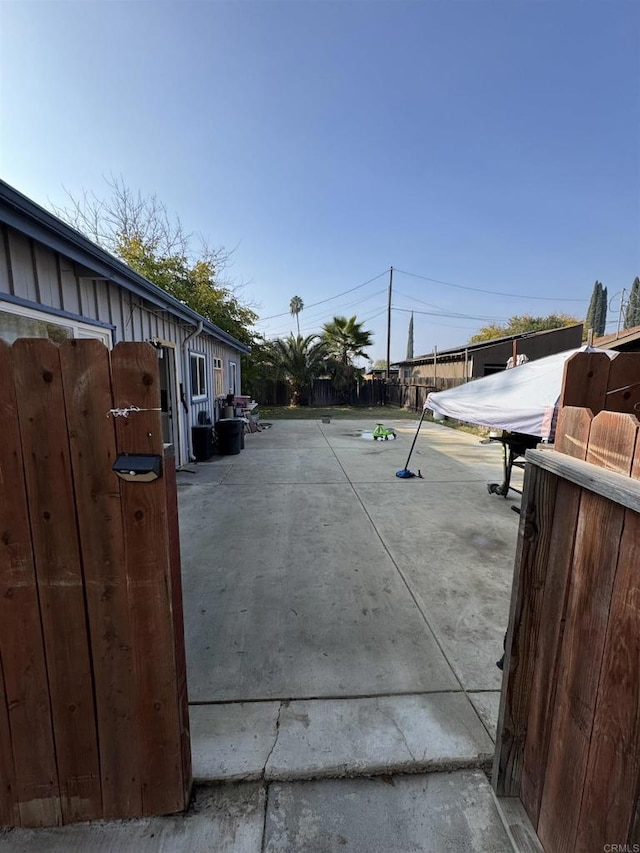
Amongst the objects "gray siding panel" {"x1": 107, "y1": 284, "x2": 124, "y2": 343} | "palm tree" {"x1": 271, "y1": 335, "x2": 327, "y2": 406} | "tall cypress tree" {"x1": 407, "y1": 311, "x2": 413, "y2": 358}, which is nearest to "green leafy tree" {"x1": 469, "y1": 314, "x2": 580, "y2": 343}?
"palm tree" {"x1": 271, "y1": 335, "x2": 327, "y2": 406}

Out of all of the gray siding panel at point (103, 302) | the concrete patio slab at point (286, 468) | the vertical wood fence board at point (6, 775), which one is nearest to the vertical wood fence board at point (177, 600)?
the vertical wood fence board at point (6, 775)

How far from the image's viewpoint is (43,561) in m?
1.13

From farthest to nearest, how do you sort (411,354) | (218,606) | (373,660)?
(411,354) → (218,606) → (373,660)

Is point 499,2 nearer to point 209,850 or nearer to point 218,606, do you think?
point 218,606

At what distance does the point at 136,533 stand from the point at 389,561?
277 cm

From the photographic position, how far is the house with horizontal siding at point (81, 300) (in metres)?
2.97

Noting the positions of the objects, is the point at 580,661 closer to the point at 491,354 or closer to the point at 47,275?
the point at 47,275

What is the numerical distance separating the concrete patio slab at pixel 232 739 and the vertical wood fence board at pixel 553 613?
1034 millimetres

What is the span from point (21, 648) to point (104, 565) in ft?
1.29

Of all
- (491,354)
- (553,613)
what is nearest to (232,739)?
(553,613)

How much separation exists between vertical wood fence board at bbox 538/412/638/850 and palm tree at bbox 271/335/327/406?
19217mm

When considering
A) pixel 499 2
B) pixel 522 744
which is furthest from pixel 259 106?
pixel 522 744

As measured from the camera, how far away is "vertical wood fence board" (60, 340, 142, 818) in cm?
104

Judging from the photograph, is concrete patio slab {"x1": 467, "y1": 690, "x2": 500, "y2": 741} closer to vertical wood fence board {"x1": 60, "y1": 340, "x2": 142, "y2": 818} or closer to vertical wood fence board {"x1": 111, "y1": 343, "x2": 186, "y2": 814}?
vertical wood fence board {"x1": 111, "y1": 343, "x2": 186, "y2": 814}
